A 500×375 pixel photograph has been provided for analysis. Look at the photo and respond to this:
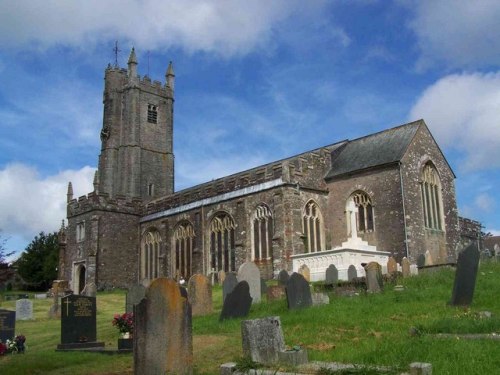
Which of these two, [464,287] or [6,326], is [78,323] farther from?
[464,287]

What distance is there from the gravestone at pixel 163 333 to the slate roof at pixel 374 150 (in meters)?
21.2

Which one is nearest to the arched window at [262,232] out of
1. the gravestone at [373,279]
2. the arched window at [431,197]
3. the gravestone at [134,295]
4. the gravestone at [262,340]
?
the arched window at [431,197]

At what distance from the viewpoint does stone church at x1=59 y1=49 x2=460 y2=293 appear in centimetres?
2791

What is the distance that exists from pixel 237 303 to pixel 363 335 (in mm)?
4551

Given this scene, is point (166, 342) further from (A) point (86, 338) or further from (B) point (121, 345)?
→ (A) point (86, 338)

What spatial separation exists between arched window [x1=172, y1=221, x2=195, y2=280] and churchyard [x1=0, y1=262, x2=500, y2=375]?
61.9 feet

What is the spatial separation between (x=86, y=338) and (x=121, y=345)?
8.15 feet

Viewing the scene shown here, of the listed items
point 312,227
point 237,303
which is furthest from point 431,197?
point 237,303

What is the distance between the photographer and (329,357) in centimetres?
786

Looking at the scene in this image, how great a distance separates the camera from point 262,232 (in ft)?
98.3

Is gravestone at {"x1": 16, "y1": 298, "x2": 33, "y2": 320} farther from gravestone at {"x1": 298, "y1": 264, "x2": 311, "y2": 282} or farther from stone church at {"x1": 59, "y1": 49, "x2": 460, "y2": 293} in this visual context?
stone church at {"x1": 59, "y1": 49, "x2": 460, "y2": 293}

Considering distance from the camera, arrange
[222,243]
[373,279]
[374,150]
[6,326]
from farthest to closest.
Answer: [222,243] → [374,150] → [373,279] → [6,326]

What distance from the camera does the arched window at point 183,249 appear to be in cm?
3510

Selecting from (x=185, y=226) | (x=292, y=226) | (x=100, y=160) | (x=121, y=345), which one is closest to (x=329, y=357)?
(x=121, y=345)
